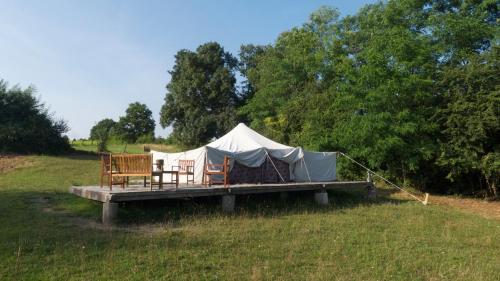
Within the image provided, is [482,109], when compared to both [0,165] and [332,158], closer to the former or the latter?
[332,158]

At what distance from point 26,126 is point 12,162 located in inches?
193

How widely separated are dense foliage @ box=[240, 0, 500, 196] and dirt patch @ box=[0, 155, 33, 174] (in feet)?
42.8

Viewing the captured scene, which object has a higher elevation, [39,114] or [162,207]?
[39,114]

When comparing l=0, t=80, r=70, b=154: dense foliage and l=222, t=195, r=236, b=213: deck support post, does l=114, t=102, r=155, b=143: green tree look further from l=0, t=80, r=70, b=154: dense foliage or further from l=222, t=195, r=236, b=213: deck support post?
l=222, t=195, r=236, b=213: deck support post

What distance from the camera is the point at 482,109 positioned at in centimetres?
1540

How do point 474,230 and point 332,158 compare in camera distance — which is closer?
point 474,230

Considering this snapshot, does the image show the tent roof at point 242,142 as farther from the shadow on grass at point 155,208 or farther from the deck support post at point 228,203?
the deck support post at point 228,203

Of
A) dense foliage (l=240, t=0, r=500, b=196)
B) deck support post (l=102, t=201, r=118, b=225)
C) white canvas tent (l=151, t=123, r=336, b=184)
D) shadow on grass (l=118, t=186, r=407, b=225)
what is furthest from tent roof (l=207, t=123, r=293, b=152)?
deck support post (l=102, t=201, r=118, b=225)

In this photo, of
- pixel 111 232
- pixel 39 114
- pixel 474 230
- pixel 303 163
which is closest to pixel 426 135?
pixel 303 163

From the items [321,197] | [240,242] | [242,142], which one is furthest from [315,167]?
[240,242]

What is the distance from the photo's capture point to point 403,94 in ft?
55.2

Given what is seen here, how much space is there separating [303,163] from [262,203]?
3255 mm

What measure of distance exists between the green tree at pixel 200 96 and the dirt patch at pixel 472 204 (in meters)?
20.7

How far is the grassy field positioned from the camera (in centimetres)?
545
